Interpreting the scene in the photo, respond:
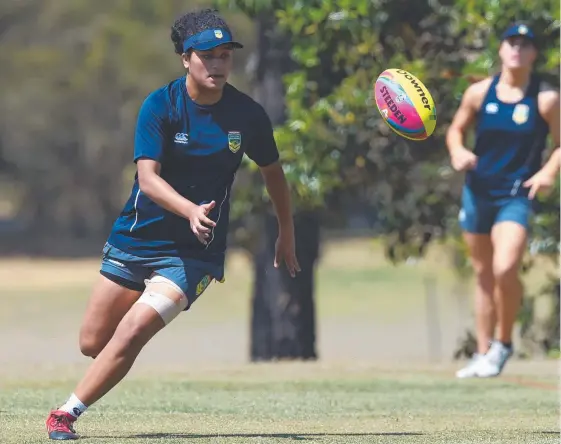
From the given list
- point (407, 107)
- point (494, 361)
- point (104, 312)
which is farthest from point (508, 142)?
point (104, 312)

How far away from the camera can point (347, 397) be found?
987cm

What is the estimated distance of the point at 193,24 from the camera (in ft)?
25.4

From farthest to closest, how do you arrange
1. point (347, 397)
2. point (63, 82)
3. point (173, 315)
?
point (63, 82) < point (347, 397) < point (173, 315)

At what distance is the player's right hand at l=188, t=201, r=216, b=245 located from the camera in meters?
7.16

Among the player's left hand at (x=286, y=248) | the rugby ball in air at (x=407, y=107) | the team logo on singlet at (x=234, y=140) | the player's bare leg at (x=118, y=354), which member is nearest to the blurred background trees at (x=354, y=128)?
the rugby ball in air at (x=407, y=107)

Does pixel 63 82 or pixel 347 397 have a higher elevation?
pixel 63 82

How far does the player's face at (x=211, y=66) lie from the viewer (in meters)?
7.64

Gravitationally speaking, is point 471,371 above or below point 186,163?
below

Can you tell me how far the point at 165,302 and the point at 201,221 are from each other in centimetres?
53

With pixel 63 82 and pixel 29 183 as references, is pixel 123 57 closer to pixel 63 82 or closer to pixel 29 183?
pixel 63 82

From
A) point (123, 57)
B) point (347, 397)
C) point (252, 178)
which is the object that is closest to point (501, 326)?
point (347, 397)

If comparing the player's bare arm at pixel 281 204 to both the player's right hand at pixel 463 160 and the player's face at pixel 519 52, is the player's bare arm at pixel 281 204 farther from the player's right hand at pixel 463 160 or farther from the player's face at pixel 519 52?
the player's face at pixel 519 52

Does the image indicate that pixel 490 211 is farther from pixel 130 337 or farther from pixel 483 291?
pixel 130 337

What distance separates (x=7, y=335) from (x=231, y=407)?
18932 mm
